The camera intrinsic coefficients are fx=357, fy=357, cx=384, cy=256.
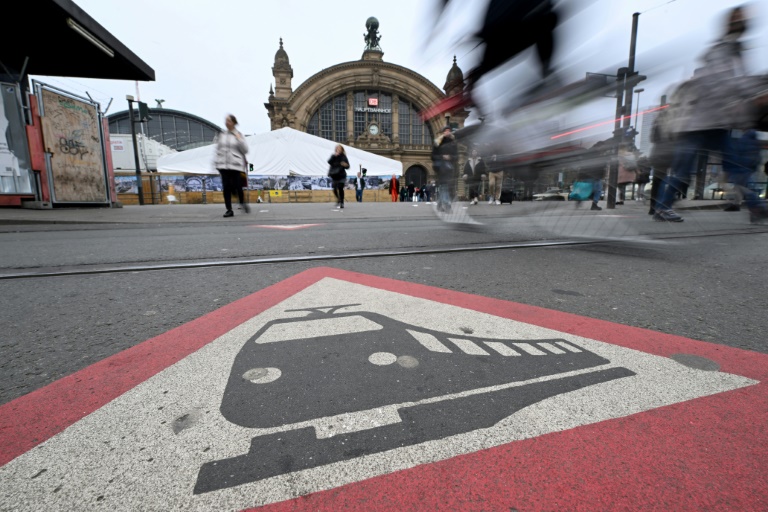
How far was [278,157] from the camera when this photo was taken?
24.0m

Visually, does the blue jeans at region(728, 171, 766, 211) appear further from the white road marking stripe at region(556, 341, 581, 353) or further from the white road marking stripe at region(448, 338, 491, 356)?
the white road marking stripe at region(448, 338, 491, 356)

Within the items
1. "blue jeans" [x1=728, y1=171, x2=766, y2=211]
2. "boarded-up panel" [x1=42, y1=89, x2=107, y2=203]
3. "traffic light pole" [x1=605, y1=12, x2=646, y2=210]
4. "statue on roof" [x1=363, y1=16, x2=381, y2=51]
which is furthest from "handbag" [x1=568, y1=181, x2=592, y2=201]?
"statue on roof" [x1=363, y1=16, x2=381, y2=51]

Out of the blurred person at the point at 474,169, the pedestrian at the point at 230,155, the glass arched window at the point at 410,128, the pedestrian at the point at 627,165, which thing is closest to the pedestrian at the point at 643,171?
the pedestrian at the point at 627,165

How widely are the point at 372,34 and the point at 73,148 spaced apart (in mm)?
49032

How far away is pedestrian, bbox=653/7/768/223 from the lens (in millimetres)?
3131

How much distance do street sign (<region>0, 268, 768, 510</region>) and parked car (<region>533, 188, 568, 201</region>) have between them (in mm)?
4579

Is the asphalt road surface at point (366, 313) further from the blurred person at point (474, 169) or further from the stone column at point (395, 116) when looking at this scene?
the stone column at point (395, 116)

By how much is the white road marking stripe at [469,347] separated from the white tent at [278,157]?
74.3 feet

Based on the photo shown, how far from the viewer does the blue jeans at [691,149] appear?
341cm

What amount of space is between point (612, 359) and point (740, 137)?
149 inches

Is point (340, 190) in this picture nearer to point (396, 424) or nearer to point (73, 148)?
point (73, 148)

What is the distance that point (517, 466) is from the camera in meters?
0.68

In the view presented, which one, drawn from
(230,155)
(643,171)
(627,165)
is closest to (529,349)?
(627,165)

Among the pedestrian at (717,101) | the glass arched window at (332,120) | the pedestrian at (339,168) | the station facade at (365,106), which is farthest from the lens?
the glass arched window at (332,120)
